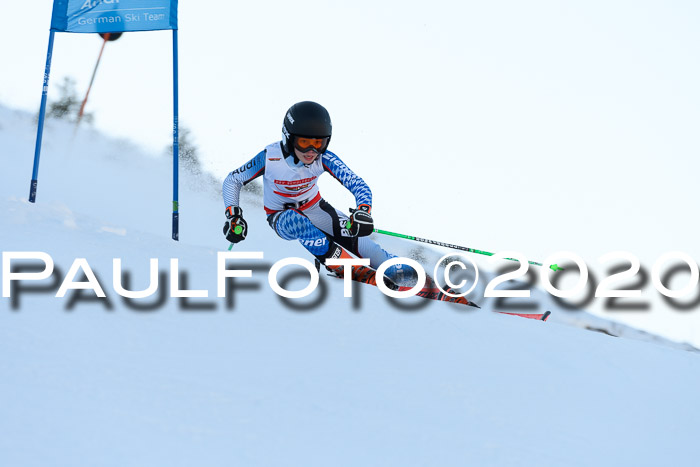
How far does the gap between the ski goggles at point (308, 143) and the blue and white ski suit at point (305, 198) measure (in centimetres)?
25

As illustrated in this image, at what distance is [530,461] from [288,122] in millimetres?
3285

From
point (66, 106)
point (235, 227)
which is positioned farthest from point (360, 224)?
point (66, 106)

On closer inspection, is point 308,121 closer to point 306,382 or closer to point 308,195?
point 308,195

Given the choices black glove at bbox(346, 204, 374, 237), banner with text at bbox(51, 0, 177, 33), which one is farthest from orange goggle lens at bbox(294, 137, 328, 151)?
banner with text at bbox(51, 0, 177, 33)

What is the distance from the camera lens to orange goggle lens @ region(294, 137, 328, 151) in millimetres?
4843

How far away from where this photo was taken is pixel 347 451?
2.08m

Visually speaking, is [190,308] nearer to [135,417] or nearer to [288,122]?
[135,417]

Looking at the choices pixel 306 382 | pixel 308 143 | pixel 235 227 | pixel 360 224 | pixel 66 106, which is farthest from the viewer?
pixel 66 106

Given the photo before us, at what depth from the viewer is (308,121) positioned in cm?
474

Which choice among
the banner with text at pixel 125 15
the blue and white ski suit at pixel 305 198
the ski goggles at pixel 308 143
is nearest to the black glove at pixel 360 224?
the blue and white ski suit at pixel 305 198

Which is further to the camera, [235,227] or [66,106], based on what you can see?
[66,106]

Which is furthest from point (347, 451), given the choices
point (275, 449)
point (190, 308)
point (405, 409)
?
point (190, 308)

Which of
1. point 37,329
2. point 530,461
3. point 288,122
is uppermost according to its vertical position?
point 288,122

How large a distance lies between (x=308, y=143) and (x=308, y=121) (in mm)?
187
